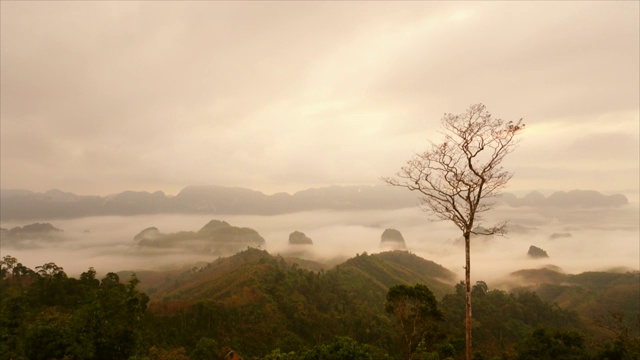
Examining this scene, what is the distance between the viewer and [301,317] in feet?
261

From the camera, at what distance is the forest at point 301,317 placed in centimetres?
2162

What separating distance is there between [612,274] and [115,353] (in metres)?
212

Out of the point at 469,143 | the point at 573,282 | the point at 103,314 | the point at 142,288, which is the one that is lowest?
the point at 573,282

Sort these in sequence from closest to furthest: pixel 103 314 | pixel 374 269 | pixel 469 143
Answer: pixel 469 143, pixel 103 314, pixel 374 269

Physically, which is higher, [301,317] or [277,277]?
[277,277]

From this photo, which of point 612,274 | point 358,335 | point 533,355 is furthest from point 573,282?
point 533,355

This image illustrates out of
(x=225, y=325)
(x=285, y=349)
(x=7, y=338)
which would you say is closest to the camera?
(x=7, y=338)

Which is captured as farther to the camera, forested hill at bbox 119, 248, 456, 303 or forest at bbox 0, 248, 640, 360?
forested hill at bbox 119, 248, 456, 303

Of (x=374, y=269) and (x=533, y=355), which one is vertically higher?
(x=533, y=355)

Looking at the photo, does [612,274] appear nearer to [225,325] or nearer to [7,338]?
[225,325]

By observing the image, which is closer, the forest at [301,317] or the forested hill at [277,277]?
the forest at [301,317]

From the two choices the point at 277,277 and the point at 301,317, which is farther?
the point at 277,277

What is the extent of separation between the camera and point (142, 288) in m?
166

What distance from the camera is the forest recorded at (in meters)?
21.6
